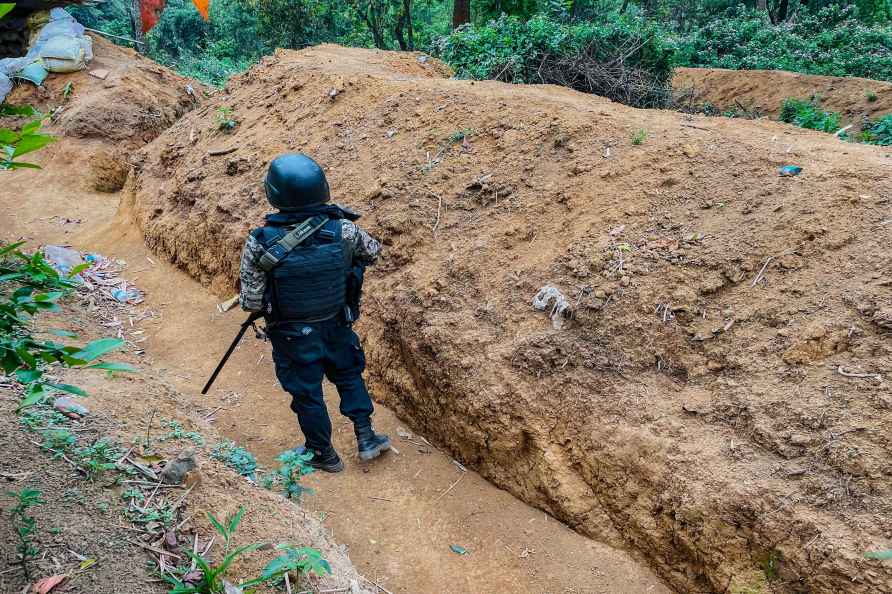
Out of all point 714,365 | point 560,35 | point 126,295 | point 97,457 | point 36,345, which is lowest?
point 126,295

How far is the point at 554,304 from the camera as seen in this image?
4.00 metres

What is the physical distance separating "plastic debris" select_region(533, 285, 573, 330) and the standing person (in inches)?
46.1

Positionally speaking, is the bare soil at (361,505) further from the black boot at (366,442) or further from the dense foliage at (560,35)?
the dense foliage at (560,35)

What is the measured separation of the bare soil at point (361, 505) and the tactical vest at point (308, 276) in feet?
3.06

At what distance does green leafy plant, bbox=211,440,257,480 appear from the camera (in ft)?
11.2

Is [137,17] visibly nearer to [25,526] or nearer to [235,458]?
[235,458]

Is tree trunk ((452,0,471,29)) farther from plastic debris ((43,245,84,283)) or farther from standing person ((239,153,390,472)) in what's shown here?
standing person ((239,153,390,472))

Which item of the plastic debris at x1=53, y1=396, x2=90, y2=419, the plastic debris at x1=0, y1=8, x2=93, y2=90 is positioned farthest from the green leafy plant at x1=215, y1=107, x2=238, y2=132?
the plastic debris at x1=53, y1=396, x2=90, y2=419

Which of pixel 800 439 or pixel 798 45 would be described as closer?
pixel 800 439

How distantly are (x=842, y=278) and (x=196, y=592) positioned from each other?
140 inches

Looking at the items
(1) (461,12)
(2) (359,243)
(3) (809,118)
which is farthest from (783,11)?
(2) (359,243)

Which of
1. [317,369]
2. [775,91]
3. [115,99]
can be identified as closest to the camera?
[317,369]

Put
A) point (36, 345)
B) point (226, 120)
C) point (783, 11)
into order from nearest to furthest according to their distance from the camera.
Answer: point (36, 345), point (226, 120), point (783, 11)

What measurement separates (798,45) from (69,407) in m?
14.8
